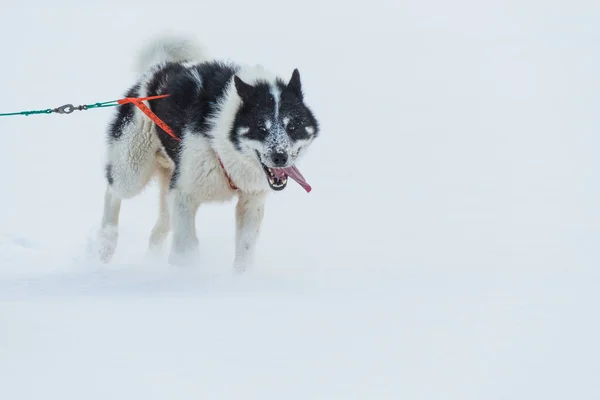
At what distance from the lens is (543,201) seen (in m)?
9.05

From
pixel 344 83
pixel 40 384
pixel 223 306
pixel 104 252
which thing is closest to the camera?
pixel 40 384

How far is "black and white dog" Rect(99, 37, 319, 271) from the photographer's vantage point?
4820mm

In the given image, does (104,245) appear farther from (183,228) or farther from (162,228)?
(183,228)

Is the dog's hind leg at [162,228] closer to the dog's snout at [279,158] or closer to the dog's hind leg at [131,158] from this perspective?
the dog's hind leg at [131,158]

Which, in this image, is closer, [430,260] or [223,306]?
[223,306]

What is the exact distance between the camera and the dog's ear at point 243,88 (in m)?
4.84

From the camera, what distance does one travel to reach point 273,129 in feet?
15.6

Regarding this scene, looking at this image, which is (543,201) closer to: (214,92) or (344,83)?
(214,92)

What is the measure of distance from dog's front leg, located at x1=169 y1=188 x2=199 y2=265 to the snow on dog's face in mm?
576

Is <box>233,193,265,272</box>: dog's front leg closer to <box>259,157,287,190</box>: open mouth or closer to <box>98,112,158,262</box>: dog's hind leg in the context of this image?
<box>259,157,287,190</box>: open mouth

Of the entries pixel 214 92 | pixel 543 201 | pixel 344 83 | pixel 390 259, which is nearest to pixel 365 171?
pixel 543 201

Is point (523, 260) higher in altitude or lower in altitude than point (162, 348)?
higher

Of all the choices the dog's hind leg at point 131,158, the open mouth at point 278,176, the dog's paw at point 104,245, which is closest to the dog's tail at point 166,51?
the dog's hind leg at point 131,158

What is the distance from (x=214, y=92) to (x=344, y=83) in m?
13.4
